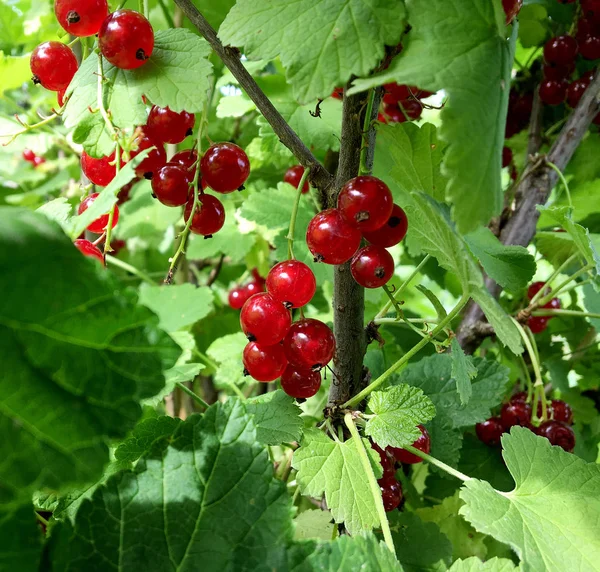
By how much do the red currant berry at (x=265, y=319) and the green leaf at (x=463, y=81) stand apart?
0.74 ft

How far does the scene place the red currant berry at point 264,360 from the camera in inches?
22.0

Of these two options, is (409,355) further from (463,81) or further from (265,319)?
(463,81)

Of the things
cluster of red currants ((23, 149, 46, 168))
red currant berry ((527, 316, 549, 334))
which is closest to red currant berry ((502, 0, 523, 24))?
red currant berry ((527, 316, 549, 334))

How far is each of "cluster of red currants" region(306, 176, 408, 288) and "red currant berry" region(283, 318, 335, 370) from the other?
0.20 feet

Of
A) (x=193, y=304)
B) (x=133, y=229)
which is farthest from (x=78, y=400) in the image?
(x=133, y=229)

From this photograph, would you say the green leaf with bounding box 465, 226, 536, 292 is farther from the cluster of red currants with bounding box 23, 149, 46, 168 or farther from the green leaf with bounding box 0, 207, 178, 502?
the cluster of red currants with bounding box 23, 149, 46, 168

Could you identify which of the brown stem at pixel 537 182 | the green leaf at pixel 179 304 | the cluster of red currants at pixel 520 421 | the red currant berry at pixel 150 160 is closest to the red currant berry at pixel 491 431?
the cluster of red currants at pixel 520 421

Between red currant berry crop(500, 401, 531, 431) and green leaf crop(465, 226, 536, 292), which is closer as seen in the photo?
green leaf crop(465, 226, 536, 292)

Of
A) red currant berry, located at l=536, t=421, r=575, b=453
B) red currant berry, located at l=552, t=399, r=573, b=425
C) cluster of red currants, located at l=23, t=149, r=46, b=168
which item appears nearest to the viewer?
red currant berry, located at l=536, t=421, r=575, b=453

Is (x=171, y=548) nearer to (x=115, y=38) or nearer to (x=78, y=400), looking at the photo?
(x=78, y=400)

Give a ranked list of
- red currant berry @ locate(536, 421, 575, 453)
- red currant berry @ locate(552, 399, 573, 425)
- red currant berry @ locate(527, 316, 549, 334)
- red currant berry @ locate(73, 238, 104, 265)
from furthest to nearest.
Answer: red currant berry @ locate(527, 316, 549, 334), red currant berry @ locate(552, 399, 573, 425), red currant berry @ locate(536, 421, 575, 453), red currant berry @ locate(73, 238, 104, 265)

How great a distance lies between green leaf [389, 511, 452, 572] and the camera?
618 mm

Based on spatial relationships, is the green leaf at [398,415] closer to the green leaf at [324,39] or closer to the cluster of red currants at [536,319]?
the green leaf at [324,39]

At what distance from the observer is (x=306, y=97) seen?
0.41 metres
